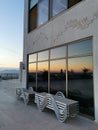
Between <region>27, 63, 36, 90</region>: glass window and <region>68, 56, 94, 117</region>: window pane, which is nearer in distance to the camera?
<region>68, 56, 94, 117</region>: window pane

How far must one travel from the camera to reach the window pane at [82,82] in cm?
468

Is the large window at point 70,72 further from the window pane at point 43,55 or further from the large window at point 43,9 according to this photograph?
the large window at point 43,9

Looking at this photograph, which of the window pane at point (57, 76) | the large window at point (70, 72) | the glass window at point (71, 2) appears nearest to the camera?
the large window at point (70, 72)

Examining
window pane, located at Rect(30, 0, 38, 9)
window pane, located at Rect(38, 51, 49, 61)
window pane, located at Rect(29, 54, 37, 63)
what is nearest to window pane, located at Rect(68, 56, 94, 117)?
window pane, located at Rect(38, 51, 49, 61)

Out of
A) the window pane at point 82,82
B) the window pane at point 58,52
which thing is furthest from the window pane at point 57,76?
the window pane at point 82,82

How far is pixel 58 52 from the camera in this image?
6.16 metres

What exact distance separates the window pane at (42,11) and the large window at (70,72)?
5.41 feet

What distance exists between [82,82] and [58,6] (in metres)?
3.47

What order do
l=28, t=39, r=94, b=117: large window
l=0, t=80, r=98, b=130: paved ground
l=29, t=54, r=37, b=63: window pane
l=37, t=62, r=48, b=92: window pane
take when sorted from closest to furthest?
l=0, t=80, r=98, b=130: paved ground → l=28, t=39, r=94, b=117: large window → l=37, t=62, r=48, b=92: window pane → l=29, t=54, r=37, b=63: window pane

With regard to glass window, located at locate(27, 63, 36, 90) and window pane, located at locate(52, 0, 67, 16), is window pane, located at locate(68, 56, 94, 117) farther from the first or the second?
glass window, located at locate(27, 63, 36, 90)

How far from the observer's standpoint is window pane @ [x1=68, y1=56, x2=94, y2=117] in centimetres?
468

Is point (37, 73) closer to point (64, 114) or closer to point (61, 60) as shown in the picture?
point (61, 60)

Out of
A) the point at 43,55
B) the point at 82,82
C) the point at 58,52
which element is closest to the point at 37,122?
the point at 82,82

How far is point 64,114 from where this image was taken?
14.0 feet
